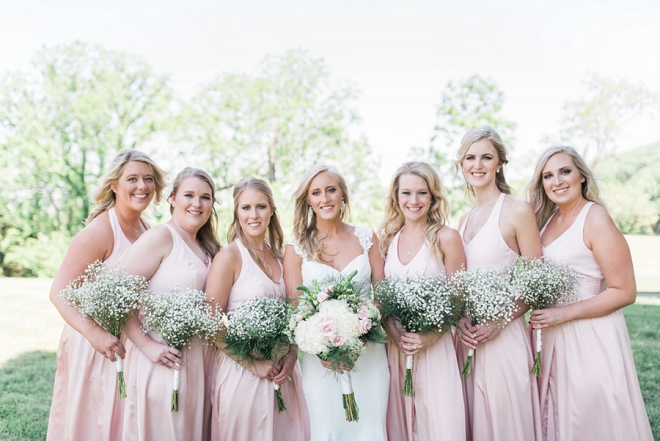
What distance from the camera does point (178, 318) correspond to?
176 inches

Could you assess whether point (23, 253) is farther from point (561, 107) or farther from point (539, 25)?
point (539, 25)

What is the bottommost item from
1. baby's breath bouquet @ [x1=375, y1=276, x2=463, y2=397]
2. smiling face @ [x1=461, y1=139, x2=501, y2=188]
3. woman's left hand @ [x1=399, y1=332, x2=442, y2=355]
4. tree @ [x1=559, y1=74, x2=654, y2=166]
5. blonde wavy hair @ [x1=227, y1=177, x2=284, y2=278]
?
woman's left hand @ [x1=399, y1=332, x2=442, y2=355]

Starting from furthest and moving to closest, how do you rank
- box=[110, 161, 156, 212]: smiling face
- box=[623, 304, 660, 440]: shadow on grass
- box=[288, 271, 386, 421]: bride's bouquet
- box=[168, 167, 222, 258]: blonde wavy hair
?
box=[623, 304, 660, 440]: shadow on grass < box=[110, 161, 156, 212]: smiling face < box=[168, 167, 222, 258]: blonde wavy hair < box=[288, 271, 386, 421]: bride's bouquet

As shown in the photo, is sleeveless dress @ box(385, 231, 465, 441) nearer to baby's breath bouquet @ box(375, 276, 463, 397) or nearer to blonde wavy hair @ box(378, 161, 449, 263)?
blonde wavy hair @ box(378, 161, 449, 263)

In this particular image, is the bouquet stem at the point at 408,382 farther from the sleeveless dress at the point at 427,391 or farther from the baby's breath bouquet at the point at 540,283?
the baby's breath bouquet at the point at 540,283

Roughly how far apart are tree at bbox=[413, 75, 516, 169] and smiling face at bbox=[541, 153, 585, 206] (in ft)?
71.8

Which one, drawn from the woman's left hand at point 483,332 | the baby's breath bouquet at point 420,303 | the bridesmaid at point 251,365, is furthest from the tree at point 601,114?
the bridesmaid at point 251,365

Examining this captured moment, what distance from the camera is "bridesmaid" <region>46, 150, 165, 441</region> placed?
5.02 meters

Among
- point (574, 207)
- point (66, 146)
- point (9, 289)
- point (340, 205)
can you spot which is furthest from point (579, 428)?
point (66, 146)

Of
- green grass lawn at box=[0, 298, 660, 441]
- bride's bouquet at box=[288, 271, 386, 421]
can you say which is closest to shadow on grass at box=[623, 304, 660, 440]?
green grass lawn at box=[0, 298, 660, 441]

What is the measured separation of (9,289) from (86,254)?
19324 millimetres

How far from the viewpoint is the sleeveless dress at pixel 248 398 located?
492cm

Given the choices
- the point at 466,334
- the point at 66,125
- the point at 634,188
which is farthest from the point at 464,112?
the point at 466,334

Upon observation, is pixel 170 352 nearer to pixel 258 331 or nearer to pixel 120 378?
pixel 120 378
